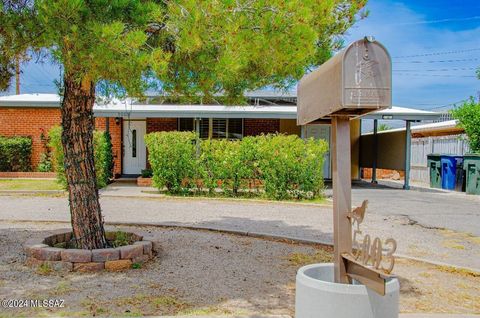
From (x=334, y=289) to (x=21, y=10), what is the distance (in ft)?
13.5

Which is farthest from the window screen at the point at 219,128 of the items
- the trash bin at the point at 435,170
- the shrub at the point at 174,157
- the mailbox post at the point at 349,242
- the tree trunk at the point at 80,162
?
the mailbox post at the point at 349,242

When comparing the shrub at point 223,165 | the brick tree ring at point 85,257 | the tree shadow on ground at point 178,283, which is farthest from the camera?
the shrub at point 223,165

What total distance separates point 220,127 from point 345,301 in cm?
1729

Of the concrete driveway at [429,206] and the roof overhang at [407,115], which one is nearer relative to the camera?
the concrete driveway at [429,206]

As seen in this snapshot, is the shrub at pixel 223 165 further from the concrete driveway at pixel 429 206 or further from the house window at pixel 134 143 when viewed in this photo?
the house window at pixel 134 143

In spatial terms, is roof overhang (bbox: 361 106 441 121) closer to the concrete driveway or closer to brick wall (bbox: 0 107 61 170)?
the concrete driveway

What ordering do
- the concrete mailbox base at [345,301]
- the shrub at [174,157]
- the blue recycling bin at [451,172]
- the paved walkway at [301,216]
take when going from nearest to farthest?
the concrete mailbox base at [345,301] → the paved walkway at [301,216] → the shrub at [174,157] → the blue recycling bin at [451,172]

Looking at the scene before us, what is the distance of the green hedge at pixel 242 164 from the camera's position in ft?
43.3

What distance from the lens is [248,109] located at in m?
17.2

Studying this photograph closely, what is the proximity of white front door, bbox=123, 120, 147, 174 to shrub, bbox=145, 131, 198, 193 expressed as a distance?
6326 millimetres

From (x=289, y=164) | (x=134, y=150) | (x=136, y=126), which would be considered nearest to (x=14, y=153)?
(x=134, y=150)

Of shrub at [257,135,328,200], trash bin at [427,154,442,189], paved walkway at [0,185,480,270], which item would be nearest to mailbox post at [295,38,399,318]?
paved walkway at [0,185,480,270]

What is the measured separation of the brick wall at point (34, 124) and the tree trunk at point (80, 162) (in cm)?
1385

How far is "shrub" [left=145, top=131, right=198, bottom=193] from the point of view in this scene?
1371 cm
